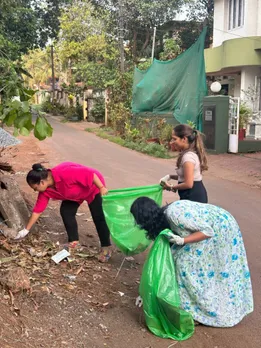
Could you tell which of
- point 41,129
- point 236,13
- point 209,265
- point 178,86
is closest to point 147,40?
point 236,13

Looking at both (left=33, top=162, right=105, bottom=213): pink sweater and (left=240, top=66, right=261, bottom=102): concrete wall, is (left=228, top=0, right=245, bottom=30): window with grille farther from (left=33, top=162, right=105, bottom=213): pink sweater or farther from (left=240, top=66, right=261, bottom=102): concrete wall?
(left=33, top=162, right=105, bottom=213): pink sweater

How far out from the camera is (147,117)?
1645 centimetres

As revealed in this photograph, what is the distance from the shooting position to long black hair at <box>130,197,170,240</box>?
3.24 metres

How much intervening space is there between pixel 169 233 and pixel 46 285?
1261mm

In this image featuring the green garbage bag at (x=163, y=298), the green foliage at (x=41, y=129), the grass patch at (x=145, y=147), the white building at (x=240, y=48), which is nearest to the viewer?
the green garbage bag at (x=163, y=298)

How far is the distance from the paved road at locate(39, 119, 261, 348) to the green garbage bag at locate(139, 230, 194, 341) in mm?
96

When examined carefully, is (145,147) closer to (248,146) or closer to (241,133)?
(241,133)

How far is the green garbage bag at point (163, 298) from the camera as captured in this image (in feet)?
10.3

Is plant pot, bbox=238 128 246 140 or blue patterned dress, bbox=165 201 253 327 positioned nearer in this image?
blue patterned dress, bbox=165 201 253 327

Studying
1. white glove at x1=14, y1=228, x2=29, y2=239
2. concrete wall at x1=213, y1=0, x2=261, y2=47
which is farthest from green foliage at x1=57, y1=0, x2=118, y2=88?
white glove at x1=14, y1=228, x2=29, y2=239

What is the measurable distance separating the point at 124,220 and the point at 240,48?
12873 mm

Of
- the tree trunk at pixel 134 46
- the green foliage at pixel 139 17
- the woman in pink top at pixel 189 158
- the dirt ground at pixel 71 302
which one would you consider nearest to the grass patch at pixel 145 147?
the dirt ground at pixel 71 302

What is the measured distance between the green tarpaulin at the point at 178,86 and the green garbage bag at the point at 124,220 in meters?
10.6

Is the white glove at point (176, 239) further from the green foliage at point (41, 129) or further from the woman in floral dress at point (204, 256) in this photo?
the green foliage at point (41, 129)
